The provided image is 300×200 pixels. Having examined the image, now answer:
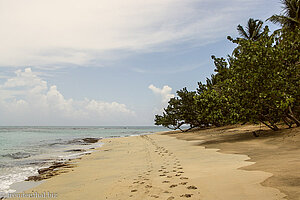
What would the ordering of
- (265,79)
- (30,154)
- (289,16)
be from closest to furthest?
(265,79), (30,154), (289,16)

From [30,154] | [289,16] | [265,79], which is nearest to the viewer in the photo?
[265,79]

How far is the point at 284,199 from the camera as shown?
4578 millimetres

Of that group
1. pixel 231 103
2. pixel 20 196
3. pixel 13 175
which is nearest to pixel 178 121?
pixel 231 103

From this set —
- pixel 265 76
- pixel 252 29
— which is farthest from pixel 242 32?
pixel 265 76

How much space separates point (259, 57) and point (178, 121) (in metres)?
28.9

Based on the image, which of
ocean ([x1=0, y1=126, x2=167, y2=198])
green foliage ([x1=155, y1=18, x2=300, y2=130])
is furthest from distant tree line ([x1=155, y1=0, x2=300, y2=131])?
ocean ([x1=0, y1=126, x2=167, y2=198])

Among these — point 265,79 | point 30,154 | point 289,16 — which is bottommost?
point 30,154

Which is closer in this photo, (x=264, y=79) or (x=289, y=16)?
(x=264, y=79)

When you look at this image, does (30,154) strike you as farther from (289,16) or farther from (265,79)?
(289,16)

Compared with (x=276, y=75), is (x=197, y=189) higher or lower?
lower

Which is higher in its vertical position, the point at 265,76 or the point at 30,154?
the point at 265,76

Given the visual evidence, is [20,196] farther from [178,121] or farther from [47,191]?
[178,121]

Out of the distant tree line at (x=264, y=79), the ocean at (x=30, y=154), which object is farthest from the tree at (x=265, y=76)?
the ocean at (x=30, y=154)

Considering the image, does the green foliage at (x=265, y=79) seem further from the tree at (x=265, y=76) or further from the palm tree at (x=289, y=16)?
the palm tree at (x=289, y=16)
